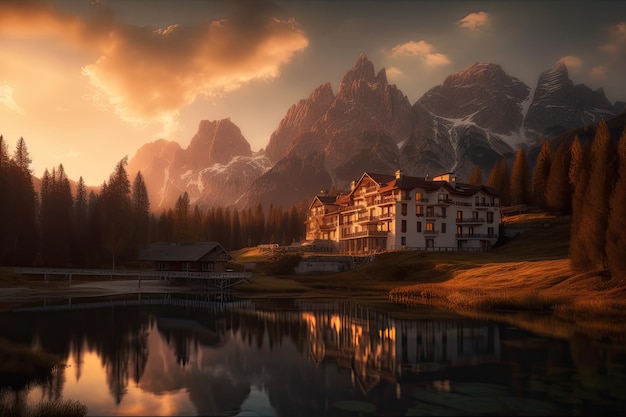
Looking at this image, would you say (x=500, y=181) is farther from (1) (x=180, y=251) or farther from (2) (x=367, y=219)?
(1) (x=180, y=251)

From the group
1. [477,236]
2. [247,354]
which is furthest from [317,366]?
[477,236]

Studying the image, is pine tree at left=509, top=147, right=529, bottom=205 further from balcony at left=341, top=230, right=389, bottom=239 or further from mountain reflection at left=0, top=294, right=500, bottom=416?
mountain reflection at left=0, top=294, right=500, bottom=416

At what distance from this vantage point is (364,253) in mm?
89750

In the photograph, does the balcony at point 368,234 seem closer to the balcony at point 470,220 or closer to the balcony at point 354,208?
the balcony at point 354,208

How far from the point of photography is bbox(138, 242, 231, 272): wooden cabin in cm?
7656

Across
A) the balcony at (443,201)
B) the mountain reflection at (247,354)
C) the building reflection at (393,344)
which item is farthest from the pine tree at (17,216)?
the balcony at (443,201)

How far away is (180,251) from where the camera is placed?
79.6 m

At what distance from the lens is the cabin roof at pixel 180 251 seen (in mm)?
76000

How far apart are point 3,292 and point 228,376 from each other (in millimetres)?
47973

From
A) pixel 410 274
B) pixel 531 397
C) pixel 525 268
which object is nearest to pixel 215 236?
pixel 410 274

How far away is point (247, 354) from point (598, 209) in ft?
138

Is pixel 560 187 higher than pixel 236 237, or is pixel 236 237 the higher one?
pixel 560 187

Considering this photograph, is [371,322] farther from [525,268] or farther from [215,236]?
[215,236]

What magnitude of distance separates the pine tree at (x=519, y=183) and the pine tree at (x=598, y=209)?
71207 mm
